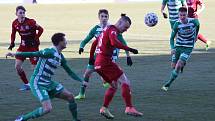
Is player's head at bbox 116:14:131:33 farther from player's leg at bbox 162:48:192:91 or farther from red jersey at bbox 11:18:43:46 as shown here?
red jersey at bbox 11:18:43:46

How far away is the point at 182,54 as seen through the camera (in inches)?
636

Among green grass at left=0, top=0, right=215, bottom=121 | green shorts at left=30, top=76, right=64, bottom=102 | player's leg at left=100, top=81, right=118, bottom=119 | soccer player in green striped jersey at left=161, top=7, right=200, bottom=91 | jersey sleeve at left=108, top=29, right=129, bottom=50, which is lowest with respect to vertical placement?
green grass at left=0, top=0, right=215, bottom=121

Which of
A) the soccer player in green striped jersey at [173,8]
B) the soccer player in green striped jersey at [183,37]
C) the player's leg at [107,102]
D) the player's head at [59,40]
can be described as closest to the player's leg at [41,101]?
the player's head at [59,40]

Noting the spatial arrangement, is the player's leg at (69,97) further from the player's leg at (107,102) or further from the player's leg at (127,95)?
the player's leg at (127,95)

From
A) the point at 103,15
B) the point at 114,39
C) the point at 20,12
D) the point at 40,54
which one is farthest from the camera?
the point at 20,12

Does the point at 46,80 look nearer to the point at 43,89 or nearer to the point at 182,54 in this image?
the point at 43,89

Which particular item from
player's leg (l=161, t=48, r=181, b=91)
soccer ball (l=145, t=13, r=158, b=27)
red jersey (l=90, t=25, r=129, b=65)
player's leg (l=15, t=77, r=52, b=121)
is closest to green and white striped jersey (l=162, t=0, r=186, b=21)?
soccer ball (l=145, t=13, r=158, b=27)

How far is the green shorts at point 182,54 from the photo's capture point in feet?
52.8

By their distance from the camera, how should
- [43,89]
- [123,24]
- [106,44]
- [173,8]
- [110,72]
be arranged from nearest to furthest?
1. [43,89]
2. [123,24]
3. [106,44]
4. [110,72]
5. [173,8]

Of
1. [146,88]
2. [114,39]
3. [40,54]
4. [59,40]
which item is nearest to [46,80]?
[40,54]

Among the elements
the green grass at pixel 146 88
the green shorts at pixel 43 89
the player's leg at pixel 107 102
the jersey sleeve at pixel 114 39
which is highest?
the jersey sleeve at pixel 114 39

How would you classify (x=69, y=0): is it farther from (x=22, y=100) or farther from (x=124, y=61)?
(x=22, y=100)

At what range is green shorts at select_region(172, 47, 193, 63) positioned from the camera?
16094 millimetres

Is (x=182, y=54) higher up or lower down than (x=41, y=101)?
higher up
